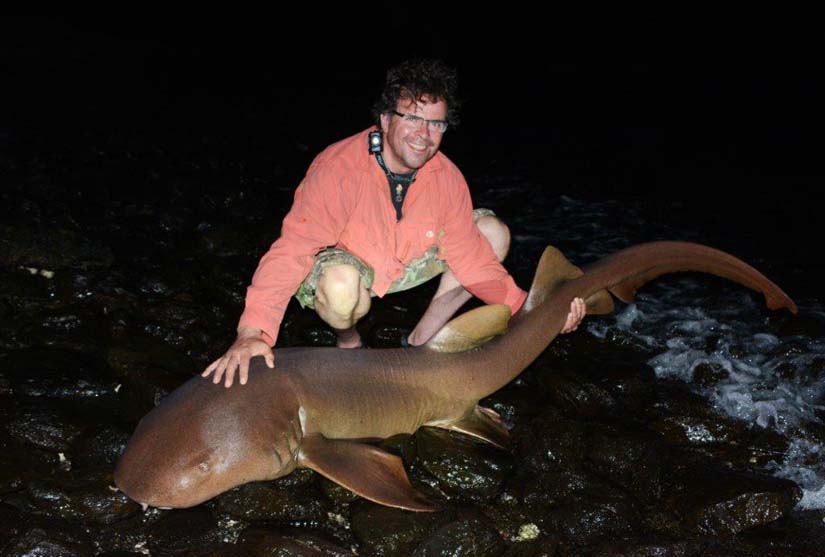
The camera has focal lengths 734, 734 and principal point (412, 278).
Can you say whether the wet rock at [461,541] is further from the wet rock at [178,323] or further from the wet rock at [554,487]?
the wet rock at [178,323]

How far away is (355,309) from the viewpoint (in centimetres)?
461

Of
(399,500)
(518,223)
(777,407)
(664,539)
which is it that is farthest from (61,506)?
(518,223)

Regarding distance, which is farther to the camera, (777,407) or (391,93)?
(777,407)

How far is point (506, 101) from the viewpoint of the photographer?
16094 millimetres

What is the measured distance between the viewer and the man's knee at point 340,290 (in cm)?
441

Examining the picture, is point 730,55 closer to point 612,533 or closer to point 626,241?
point 626,241

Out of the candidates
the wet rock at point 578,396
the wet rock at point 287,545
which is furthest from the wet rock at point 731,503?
the wet rock at point 287,545

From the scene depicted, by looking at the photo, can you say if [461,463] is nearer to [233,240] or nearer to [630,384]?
[630,384]

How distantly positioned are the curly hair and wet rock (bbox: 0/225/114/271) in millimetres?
3347

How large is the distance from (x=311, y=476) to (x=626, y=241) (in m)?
5.53

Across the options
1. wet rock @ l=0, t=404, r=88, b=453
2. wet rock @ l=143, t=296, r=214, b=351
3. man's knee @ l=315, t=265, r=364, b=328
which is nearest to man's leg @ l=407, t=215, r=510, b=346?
man's knee @ l=315, t=265, r=364, b=328

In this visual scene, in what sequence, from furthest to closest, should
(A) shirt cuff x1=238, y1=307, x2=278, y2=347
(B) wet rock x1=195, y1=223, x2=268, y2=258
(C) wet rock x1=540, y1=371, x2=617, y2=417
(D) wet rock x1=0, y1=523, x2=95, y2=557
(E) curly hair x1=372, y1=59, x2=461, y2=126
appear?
(B) wet rock x1=195, y1=223, x2=268, y2=258 → (C) wet rock x1=540, y1=371, x2=617, y2=417 → (E) curly hair x1=372, y1=59, x2=461, y2=126 → (A) shirt cuff x1=238, y1=307, x2=278, y2=347 → (D) wet rock x1=0, y1=523, x2=95, y2=557

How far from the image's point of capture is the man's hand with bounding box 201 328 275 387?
11.7 ft

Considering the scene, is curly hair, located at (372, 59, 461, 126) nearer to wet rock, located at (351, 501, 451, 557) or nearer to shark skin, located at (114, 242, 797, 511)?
shark skin, located at (114, 242, 797, 511)
